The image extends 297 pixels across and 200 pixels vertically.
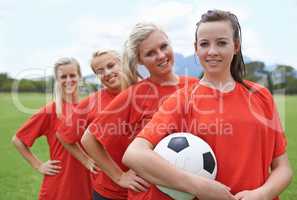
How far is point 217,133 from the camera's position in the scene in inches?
95.0

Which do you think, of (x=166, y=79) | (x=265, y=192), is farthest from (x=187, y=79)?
(x=265, y=192)

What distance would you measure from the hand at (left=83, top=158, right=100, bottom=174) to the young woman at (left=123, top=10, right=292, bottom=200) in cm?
177

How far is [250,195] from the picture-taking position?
2324mm

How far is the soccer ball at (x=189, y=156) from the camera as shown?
237 cm

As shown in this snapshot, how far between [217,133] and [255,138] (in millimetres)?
194

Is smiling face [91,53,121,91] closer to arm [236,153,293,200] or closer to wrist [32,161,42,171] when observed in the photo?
wrist [32,161,42,171]

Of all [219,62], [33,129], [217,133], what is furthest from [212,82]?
[33,129]

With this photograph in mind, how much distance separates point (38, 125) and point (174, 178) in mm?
2844

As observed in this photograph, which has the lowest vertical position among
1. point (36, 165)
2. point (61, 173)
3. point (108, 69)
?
point (36, 165)

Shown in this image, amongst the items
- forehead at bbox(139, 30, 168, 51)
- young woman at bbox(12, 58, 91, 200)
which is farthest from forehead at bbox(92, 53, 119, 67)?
forehead at bbox(139, 30, 168, 51)

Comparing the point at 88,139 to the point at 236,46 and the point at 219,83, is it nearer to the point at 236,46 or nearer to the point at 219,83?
the point at 219,83

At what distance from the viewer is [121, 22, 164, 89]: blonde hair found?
321 centimetres

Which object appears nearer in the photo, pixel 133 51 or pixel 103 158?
pixel 133 51

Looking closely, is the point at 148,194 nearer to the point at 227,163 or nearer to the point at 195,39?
the point at 227,163
